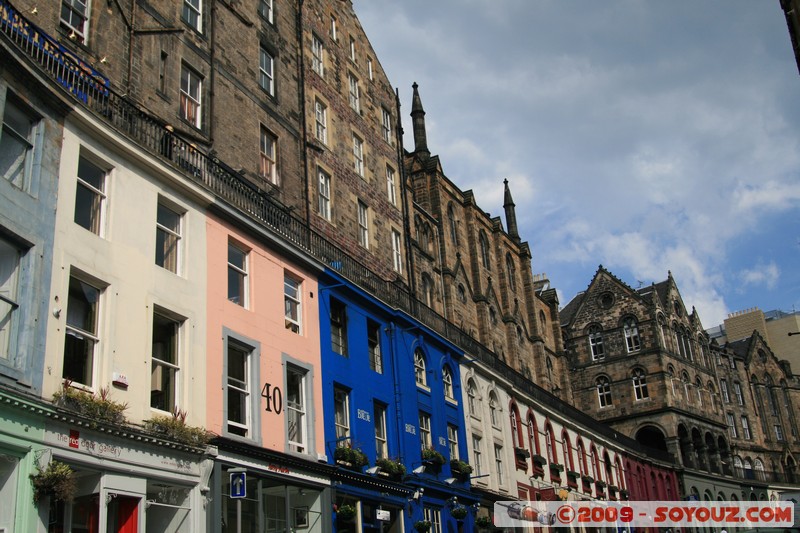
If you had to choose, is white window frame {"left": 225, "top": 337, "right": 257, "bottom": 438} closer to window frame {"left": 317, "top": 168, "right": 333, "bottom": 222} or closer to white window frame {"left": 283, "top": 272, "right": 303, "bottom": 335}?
white window frame {"left": 283, "top": 272, "right": 303, "bottom": 335}

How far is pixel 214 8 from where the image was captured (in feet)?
85.9

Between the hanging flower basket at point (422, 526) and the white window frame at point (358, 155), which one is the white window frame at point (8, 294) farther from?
the white window frame at point (358, 155)

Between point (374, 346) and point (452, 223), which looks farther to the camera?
point (452, 223)

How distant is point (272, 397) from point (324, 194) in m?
10.5

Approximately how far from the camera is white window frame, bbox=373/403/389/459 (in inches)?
1029

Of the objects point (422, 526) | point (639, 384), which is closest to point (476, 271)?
point (422, 526)

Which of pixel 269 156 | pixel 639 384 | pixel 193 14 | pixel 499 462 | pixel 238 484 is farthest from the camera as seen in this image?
pixel 639 384

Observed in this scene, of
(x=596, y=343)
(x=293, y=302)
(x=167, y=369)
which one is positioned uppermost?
(x=596, y=343)

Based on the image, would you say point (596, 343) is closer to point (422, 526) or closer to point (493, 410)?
point (493, 410)

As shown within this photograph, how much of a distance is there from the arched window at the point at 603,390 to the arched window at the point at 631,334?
2.91 meters

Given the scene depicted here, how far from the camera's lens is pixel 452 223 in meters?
46.9

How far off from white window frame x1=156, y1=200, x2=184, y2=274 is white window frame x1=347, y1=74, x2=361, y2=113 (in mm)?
15440

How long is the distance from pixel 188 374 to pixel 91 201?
156 inches

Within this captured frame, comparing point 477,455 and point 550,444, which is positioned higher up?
point 550,444
